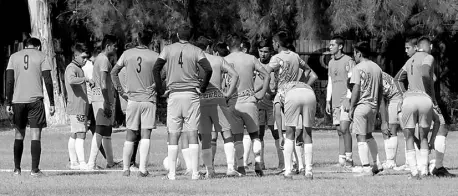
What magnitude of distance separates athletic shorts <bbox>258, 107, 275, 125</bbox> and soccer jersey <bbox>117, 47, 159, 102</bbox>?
2.85 meters

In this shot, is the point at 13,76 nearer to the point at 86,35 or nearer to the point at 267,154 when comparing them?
the point at 267,154

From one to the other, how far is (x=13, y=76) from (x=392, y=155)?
6.06 meters

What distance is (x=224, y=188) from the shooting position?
42.0ft

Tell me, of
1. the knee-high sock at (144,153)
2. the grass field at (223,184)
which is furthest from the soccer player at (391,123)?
the knee-high sock at (144,153)

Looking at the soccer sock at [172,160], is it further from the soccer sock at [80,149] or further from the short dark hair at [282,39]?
the soccer sock at [80,149]

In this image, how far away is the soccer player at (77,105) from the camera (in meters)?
16.5

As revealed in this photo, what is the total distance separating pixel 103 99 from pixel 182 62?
10.2 feet

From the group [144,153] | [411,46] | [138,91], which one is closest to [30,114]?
[138,91]

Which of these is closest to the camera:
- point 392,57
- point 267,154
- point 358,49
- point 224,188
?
point 224,188

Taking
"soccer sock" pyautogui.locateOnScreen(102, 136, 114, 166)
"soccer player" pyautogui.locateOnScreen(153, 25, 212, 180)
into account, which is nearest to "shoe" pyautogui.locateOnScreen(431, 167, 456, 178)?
"soccer player" pyautogui.locateOnScreen(153, 25, 212, 180)

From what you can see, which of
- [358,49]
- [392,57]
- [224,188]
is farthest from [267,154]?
[392,57]

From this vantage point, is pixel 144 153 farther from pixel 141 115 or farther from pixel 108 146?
pixel 108 146

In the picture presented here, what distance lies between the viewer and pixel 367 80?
47.4 ft

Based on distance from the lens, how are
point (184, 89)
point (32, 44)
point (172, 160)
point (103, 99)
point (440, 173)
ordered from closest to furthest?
point (184, 89), point (172, 160), point (440, 173), point (32, 44), point (103, 99)
